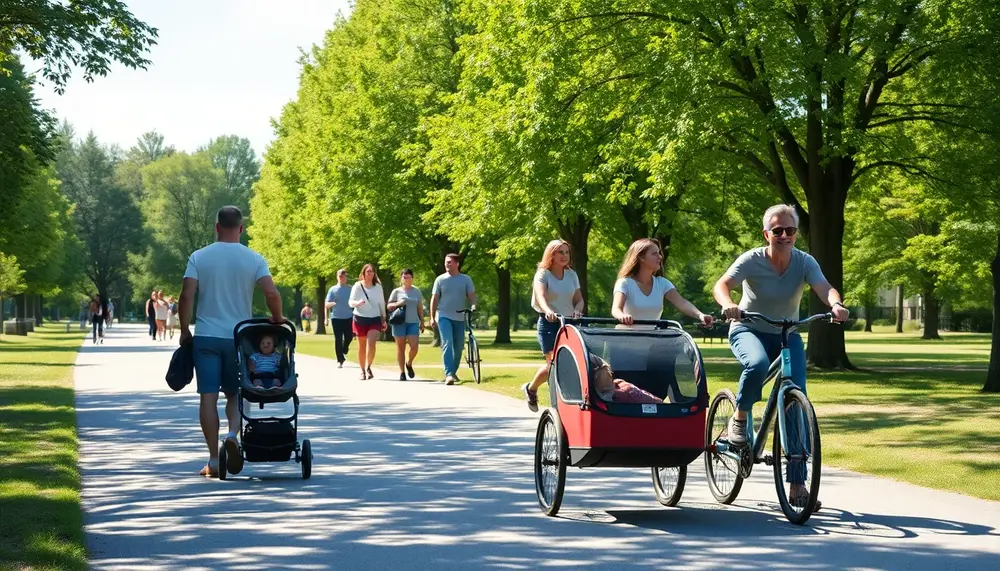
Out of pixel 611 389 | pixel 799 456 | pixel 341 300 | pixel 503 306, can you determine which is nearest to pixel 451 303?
pixel 341 300

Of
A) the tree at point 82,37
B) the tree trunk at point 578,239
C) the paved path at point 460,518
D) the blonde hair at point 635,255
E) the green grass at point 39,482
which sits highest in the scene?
the tree at point 82,37

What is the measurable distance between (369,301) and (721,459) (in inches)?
605

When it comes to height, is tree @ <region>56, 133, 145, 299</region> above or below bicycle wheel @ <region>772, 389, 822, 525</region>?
above

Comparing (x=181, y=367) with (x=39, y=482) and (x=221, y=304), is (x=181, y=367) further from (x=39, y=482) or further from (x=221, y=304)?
(x=39, y=482)

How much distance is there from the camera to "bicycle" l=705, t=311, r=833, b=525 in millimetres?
7723

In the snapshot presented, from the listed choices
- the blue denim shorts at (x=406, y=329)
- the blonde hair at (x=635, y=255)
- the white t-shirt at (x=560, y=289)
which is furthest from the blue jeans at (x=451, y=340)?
the blonde hair at (x=635, y=255)

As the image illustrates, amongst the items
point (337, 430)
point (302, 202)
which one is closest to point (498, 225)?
point (337, 430)

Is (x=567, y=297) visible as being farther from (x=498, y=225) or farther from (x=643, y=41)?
(x=498, y=225)

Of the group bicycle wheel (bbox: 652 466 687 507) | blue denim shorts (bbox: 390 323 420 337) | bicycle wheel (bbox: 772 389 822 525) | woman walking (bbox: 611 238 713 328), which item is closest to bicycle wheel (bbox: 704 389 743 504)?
bicycle wheel (bbox: 652 466 687 507)

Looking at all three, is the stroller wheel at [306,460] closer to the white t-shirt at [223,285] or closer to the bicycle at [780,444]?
the white t-shirt at [223,285]

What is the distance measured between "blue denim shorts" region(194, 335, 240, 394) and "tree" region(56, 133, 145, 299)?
103310mm

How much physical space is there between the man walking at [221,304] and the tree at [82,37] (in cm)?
1108

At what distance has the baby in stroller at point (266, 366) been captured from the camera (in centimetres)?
984

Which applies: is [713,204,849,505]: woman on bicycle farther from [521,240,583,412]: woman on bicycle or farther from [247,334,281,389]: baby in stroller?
[521,240,583,412]: woman on bicycle
